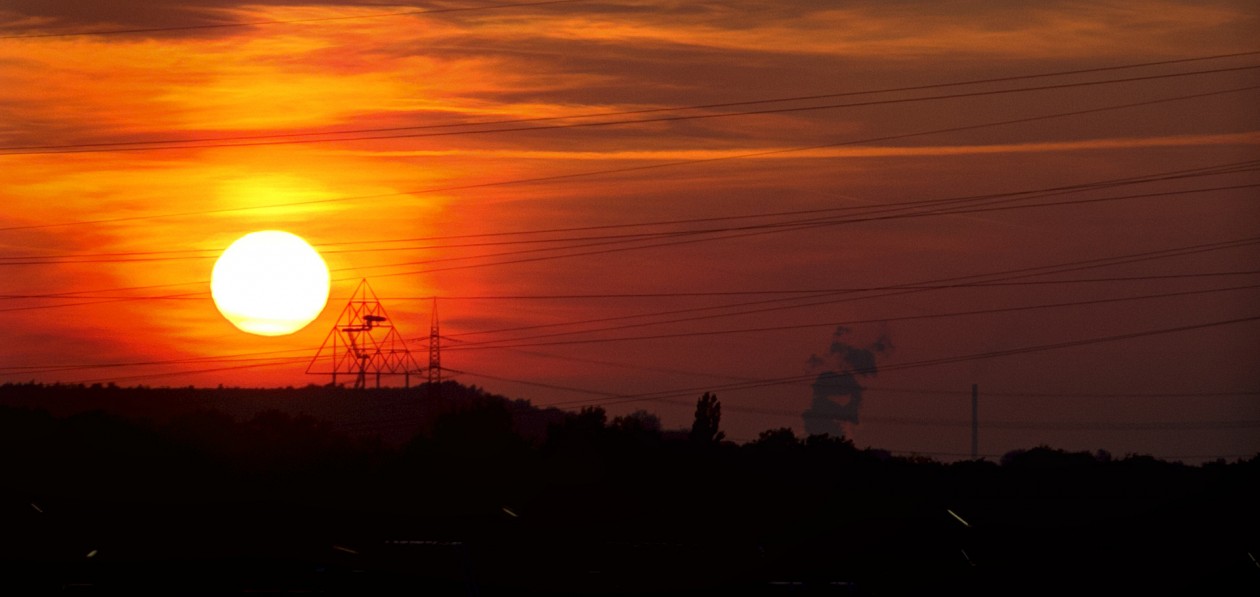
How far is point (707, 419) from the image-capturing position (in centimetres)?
15225

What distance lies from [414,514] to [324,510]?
509 cm

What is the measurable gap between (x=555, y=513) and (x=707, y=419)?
57.5 meters

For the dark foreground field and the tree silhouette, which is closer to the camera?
the dark foreground field

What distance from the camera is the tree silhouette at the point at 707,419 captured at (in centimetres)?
14925

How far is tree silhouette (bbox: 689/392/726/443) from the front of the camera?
490ft

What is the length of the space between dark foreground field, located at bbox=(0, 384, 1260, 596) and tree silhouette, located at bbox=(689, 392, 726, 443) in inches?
50.3

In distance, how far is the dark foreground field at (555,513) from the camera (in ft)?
172

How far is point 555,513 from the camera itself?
315 feet

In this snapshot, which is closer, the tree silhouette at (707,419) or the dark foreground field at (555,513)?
the dark foreground field at (555,513)

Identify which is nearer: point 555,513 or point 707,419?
point 555,513

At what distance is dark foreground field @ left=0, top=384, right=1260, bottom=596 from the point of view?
52500mm

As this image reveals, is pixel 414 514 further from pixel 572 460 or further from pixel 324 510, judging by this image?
pixel 572 460

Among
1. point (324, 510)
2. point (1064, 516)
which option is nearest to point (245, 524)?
point (324, 510)

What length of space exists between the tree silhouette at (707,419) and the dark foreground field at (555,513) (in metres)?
1.28
